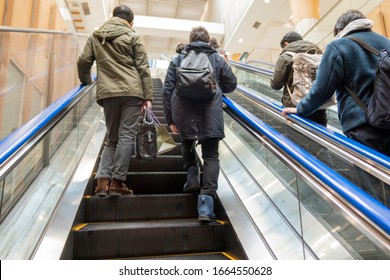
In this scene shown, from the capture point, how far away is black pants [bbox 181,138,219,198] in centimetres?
238

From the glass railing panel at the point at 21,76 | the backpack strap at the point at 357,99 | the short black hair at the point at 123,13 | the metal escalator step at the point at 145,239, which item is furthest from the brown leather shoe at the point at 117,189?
the backpack strap at the point at 357,99

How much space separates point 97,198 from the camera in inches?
94.1

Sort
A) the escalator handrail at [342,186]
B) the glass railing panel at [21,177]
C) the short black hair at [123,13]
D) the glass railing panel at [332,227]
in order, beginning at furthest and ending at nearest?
the short black hair at [123,13]
the glass railing panel at [21,177]
the glass railing panel at [332,227]
the escalator handrail at [342,186]

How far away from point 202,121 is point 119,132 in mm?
686

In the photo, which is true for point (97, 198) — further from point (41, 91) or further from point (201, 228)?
point (41, 91)

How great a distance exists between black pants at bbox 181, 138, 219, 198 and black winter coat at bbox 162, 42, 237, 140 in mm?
93

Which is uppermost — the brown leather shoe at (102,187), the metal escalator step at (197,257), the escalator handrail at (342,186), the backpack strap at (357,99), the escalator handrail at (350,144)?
the backpack strap at (357,99)

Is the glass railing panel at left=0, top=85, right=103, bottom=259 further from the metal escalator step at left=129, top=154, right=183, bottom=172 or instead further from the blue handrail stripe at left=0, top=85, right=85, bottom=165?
the metal escalator step at left=129, top=154, right=183, bottom=172

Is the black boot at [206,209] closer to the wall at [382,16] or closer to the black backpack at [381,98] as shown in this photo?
the black backpack at [381,98]

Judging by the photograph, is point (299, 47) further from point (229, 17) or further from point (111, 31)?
point (229, 17)

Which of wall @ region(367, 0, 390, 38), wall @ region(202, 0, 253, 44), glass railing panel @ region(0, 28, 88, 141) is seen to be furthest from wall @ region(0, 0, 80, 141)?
wall @ region(202, 0, 253, 44)

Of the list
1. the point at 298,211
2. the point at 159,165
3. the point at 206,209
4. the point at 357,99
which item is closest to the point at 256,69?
the point at 159,165

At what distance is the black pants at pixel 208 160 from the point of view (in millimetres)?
2385
